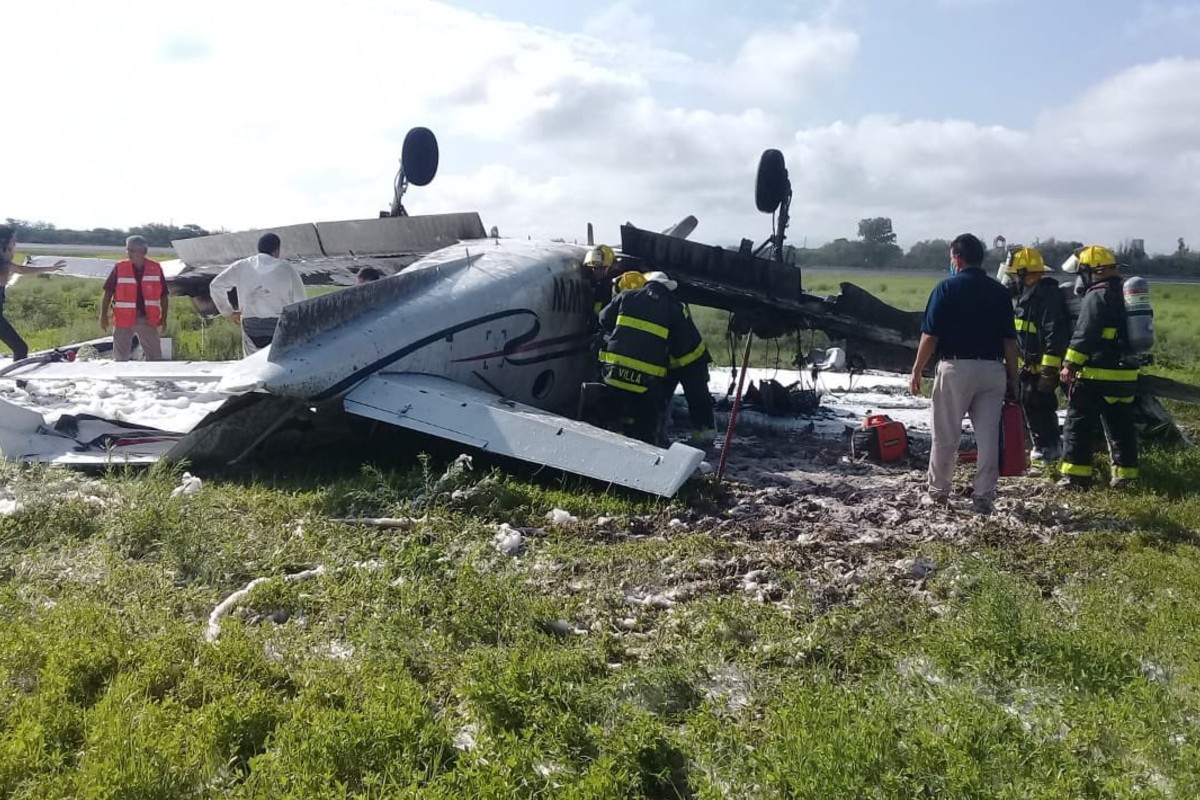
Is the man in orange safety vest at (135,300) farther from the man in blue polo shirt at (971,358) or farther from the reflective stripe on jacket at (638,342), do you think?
the man in blue polo shirt at (971,358)

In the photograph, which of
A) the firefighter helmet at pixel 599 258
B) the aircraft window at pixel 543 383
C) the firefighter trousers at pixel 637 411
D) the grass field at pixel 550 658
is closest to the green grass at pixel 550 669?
the grass field at pixel 550 658

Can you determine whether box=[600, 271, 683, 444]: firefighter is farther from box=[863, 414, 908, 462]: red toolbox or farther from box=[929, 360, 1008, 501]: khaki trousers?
box=[929, 360, 1008, 501]: khaki trousers

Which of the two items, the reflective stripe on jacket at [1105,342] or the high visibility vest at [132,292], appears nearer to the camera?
the reflective stripe on jacket at [1105,342]

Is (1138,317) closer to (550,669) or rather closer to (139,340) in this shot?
(550,669)

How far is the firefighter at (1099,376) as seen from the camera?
296 inches

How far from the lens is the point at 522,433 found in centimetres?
686

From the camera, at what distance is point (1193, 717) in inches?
136

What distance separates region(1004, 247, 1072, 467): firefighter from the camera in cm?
818

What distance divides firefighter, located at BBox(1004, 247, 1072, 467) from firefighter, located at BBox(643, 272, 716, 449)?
2765mm

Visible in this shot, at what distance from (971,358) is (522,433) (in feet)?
10.7

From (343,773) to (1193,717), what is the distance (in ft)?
9.92

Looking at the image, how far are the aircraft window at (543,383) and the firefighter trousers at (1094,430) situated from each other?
15.2ft

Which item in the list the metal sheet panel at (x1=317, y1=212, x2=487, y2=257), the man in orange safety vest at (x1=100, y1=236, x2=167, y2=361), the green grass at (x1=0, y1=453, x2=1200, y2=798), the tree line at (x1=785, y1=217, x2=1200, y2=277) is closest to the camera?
the green grass at (x1=0, y1=453, x2=1200, y2=798)

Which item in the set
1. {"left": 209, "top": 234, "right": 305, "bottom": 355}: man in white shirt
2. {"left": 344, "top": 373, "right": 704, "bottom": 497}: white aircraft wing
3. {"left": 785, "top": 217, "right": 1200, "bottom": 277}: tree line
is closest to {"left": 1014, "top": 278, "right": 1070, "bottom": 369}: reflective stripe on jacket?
{"left": 344, "top": 373, "right": 704, "bottom": 497}: white aircraft wing
